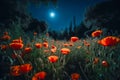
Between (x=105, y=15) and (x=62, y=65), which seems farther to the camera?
(x=105, y=15)

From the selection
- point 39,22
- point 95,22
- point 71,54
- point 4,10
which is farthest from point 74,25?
point 71,54

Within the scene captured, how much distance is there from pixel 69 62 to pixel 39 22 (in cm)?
1717

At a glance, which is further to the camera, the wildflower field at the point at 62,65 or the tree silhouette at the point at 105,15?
the tree silhouette at the point at 105,15

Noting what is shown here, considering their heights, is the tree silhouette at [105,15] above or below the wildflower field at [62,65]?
above

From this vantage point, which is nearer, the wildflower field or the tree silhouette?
the wildflower field

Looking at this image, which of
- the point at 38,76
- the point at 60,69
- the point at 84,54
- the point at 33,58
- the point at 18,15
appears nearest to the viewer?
the point at 38,76

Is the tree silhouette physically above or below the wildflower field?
above

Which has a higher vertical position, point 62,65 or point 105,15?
point 105,15

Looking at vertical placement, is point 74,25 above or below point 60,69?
above

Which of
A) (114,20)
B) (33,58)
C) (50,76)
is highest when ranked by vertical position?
(114,20)

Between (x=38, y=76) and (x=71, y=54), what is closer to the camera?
(x=38, y=76)

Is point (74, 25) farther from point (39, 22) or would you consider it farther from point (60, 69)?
point (60, 69)

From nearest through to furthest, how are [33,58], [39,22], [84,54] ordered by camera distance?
[33,58], [84,54], [39,22]

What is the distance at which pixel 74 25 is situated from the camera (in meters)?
32.4
